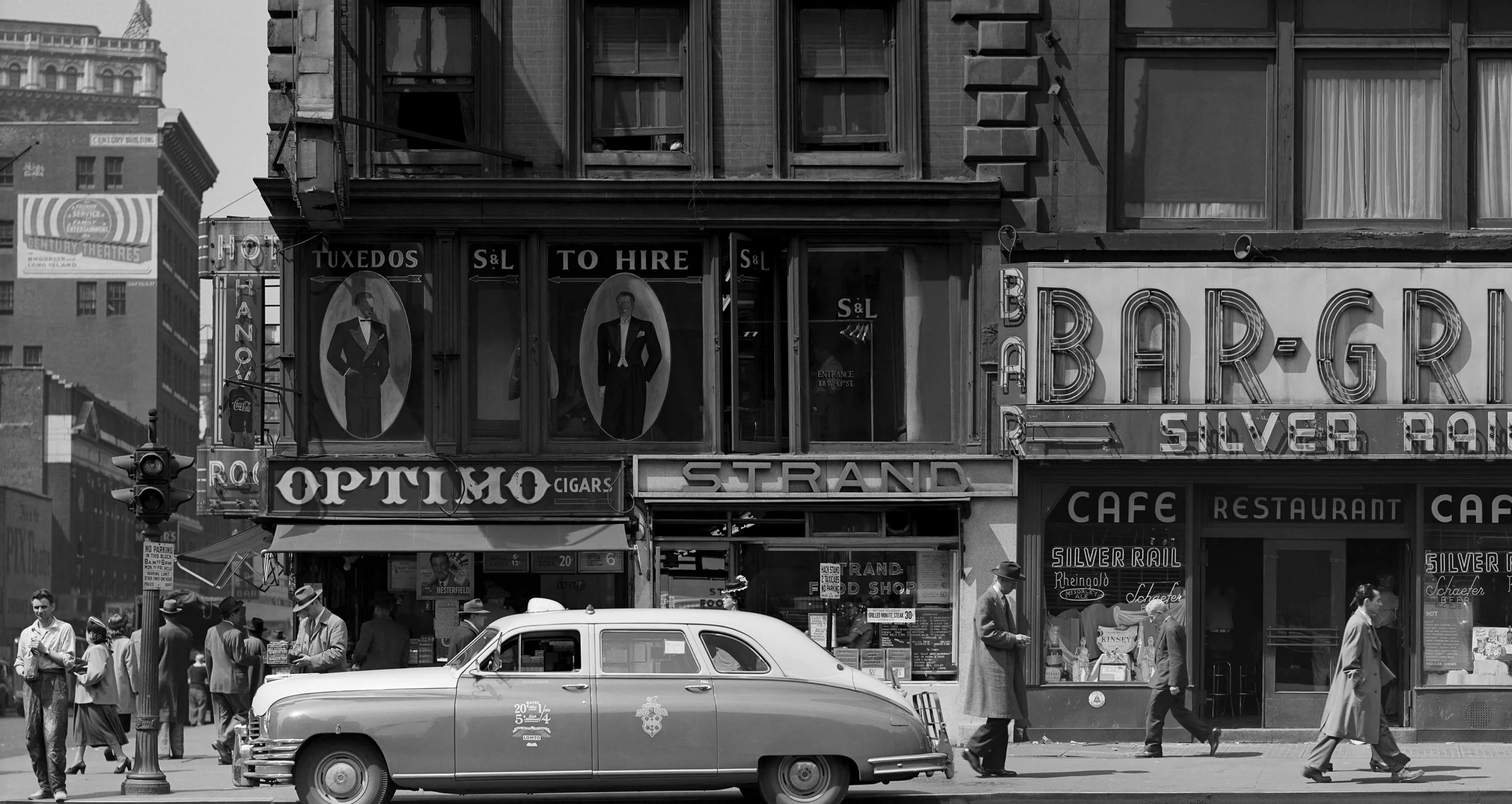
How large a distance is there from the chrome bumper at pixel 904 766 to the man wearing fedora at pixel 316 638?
18.2ft

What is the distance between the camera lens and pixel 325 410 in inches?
864

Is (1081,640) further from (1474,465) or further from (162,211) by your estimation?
(162,211)

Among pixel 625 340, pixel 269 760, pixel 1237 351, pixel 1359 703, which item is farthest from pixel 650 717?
pixel 1237 351

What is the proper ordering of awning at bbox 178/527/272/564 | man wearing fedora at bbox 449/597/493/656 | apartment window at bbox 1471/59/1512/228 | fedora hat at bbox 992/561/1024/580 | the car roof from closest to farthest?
1. the car roof
2. man wearing fedora at bbox 449/597/493/656
3. fedora hat at bbox 992/561/1024/580
4. apartment window at bbox 1471/59/1512/228
5. awning at bbox 178/527/272/564

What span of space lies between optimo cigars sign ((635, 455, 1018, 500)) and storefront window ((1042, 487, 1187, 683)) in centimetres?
97

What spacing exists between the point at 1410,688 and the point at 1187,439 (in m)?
3.96

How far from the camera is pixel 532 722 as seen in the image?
14891 mm

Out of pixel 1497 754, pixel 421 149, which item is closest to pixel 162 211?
pixel 421 149

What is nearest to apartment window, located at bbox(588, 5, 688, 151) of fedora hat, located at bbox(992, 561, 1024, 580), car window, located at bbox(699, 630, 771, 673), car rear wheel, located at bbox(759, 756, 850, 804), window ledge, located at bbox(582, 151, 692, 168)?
window ledge, located at bbox(582, 151, 692, 168)

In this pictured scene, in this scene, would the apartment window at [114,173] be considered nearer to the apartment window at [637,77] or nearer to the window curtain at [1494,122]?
the apartment window at [637,77]

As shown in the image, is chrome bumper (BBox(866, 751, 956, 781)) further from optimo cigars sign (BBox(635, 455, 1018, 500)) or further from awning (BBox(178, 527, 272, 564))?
awning (BBox(178, 527, 272, 564))

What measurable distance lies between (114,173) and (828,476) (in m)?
94.3

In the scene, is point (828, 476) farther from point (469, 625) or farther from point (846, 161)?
point (469, 625)

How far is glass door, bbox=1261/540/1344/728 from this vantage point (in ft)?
71.3
